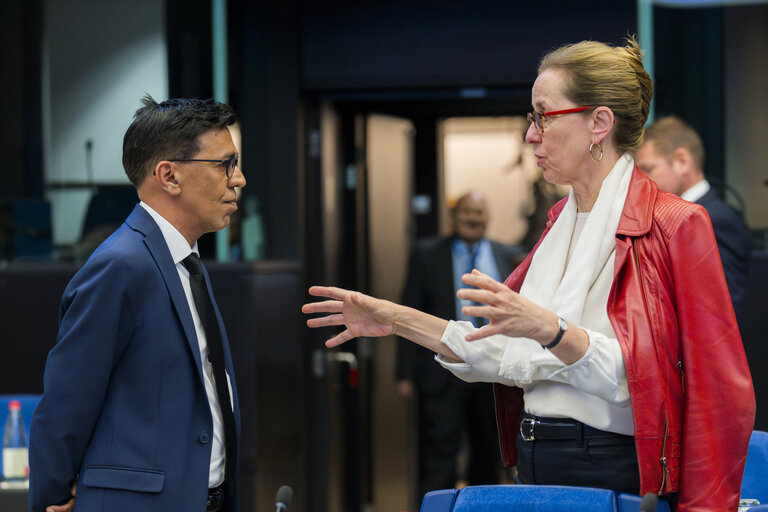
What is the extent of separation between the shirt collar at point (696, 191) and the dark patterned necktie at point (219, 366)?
2153 mm

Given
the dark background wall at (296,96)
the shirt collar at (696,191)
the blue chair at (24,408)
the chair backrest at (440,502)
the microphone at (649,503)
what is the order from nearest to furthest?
the microphone at (649,503), the chair backrest at (440,502), the blue chair at (24,408), the shirt collar at (696,191), the dark background wall at (296,96)

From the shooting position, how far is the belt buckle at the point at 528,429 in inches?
77.0

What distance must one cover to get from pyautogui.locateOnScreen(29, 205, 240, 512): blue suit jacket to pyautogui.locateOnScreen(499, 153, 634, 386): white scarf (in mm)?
703

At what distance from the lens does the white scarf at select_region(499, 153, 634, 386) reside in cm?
189

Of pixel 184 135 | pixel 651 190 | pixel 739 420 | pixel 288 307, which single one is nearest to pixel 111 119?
pixel 288 307

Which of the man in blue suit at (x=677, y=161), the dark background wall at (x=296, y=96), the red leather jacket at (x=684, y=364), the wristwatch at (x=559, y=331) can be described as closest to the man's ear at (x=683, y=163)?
the man in blue suit at (x=677, y=161)

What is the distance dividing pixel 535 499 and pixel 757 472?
1.02m

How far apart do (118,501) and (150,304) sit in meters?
0.42

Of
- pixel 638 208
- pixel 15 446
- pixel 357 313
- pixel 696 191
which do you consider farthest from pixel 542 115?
pixel 15 446

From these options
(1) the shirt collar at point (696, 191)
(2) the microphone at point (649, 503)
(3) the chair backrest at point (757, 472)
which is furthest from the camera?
(1) the shirt collar at point (696, 191)

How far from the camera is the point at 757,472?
2.44 meters

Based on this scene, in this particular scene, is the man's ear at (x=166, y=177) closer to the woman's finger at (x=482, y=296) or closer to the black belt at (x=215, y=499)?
the black belt at (x=215, y=499)

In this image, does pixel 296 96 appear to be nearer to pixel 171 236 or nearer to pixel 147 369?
pixel 171 236

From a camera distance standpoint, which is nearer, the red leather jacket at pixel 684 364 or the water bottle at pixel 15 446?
the red leather jacket at pixel 684 364
